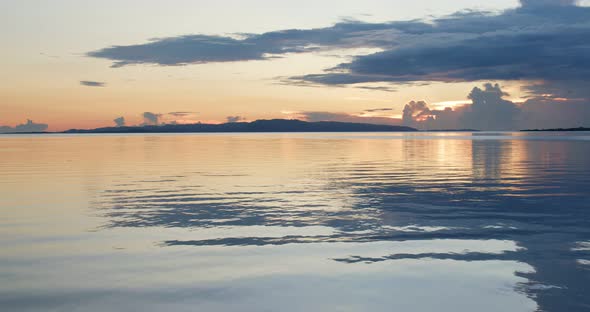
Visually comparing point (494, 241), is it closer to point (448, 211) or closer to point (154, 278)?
point (448, 211)

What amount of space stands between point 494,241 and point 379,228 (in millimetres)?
3505

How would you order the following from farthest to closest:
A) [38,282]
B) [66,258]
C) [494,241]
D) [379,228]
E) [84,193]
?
[84,193] → [379,228] → [494,241] → [66,258] → [38,282]

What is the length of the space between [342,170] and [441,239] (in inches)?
993

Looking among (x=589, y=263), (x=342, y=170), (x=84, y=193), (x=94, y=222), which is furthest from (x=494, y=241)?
(x=342, y=170)

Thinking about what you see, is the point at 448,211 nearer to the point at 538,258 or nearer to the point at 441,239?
the point at 441,239

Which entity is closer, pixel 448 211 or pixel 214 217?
pixel 214 217

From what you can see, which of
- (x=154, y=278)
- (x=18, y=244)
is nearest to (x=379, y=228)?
(x=154, y=278)

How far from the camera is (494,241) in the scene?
613 inches

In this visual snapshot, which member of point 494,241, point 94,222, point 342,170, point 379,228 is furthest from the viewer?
point 342,170

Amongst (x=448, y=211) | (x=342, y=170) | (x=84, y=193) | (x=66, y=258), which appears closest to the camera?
(x=66, y=258)

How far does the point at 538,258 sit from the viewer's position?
13.5 m

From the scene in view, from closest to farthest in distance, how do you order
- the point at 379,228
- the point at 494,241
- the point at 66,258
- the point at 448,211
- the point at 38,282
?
the point at 38,282, the point at 66,258, the point at 494,241, the point at 379,228, the point at 448,211

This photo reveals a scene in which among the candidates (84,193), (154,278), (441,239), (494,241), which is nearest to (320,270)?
(154,278)

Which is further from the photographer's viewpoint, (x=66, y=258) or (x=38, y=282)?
(x=66, y=258)
